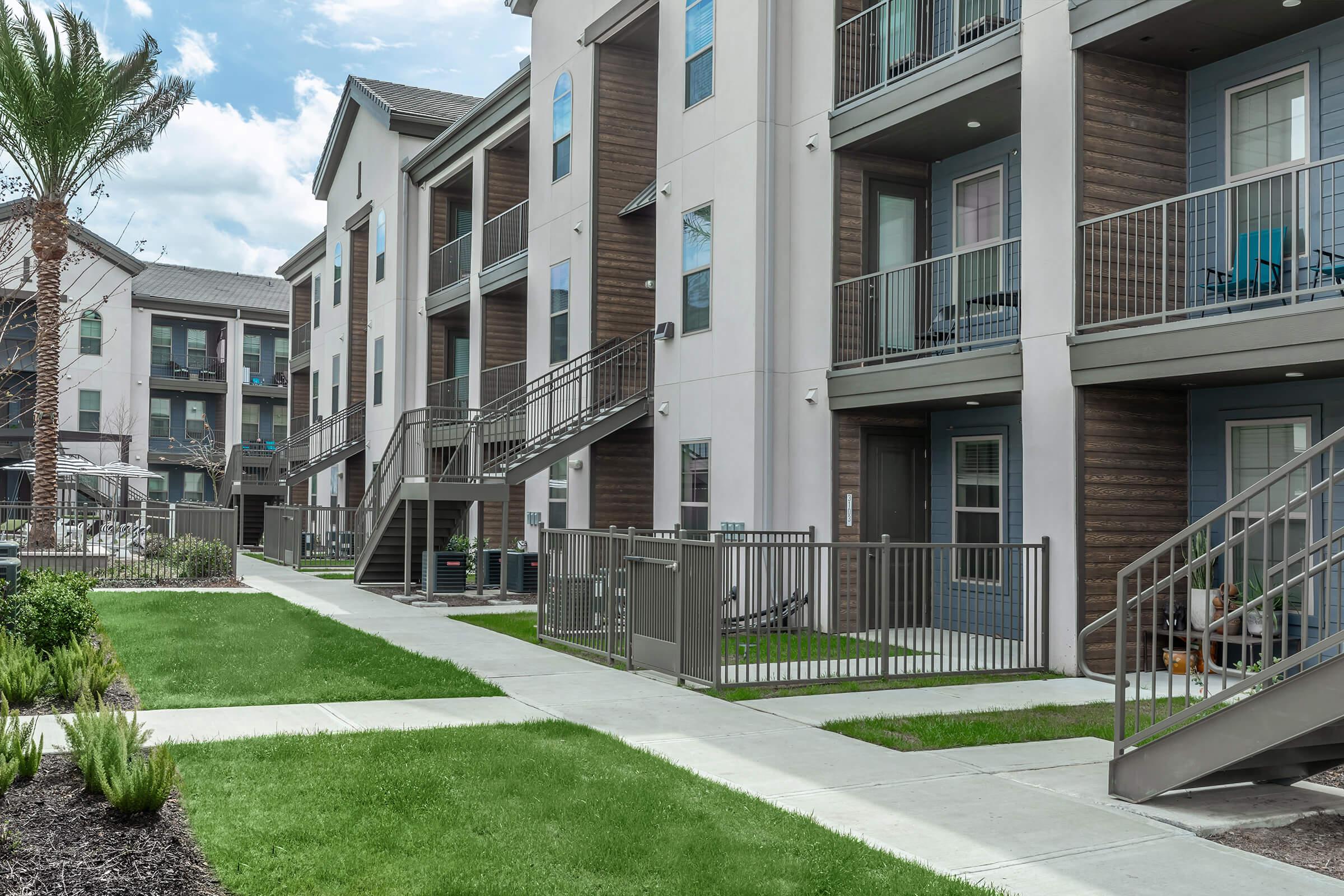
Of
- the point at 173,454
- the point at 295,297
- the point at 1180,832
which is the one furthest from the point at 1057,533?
the point at 173,454

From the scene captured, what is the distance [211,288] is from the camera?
5772 centimetres

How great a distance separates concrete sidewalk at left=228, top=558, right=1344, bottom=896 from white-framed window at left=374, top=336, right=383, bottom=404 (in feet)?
71.5

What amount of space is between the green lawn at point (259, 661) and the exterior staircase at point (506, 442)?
12.4 feet

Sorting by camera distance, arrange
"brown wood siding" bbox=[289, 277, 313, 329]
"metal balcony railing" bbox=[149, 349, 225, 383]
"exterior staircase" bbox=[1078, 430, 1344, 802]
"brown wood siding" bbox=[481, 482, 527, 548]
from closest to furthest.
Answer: "exterior staircase" bbox=[1078, 430, 1344, 802]
"brown wood siding" bbox=[481, 482, 527, 548]
"brown wood siding" bbox=[289, 277, 313, 329]
"metal balcony railing" bbox=[149, 349, 225, 383]

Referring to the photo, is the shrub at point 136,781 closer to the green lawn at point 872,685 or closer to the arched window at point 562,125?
the green lawn at point 872,685

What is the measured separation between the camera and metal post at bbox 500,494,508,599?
18.9 meters

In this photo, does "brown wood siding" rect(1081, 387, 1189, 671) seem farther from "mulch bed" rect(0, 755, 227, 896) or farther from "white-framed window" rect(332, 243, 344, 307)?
"white-framed window" rect(332, 243, 344, 307)

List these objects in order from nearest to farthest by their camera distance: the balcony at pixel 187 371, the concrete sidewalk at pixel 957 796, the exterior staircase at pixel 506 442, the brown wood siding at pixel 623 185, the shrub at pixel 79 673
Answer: the concrete sidewalk at pixel 957 796 → the shrub at pixel 79 673 → the exterior staircase at pixel 506 442 → the brown wood siding at pixel 623 185 → the balcony at pixel 187 371

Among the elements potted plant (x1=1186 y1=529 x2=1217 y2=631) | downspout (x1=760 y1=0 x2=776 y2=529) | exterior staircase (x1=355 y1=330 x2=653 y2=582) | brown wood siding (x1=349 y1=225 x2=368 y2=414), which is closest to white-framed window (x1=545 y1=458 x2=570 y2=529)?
exterior staircase (x1=355 y1=330 x2=653 y2=582)

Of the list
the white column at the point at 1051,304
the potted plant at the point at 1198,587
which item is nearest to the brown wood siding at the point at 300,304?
the white column at the point at 1051,304

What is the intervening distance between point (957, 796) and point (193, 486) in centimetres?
5392

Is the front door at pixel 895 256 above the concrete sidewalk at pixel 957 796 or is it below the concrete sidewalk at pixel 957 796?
above

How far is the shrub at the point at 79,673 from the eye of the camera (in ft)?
30.4

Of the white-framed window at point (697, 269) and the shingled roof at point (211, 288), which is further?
the shingled roof at point (211, 288)
